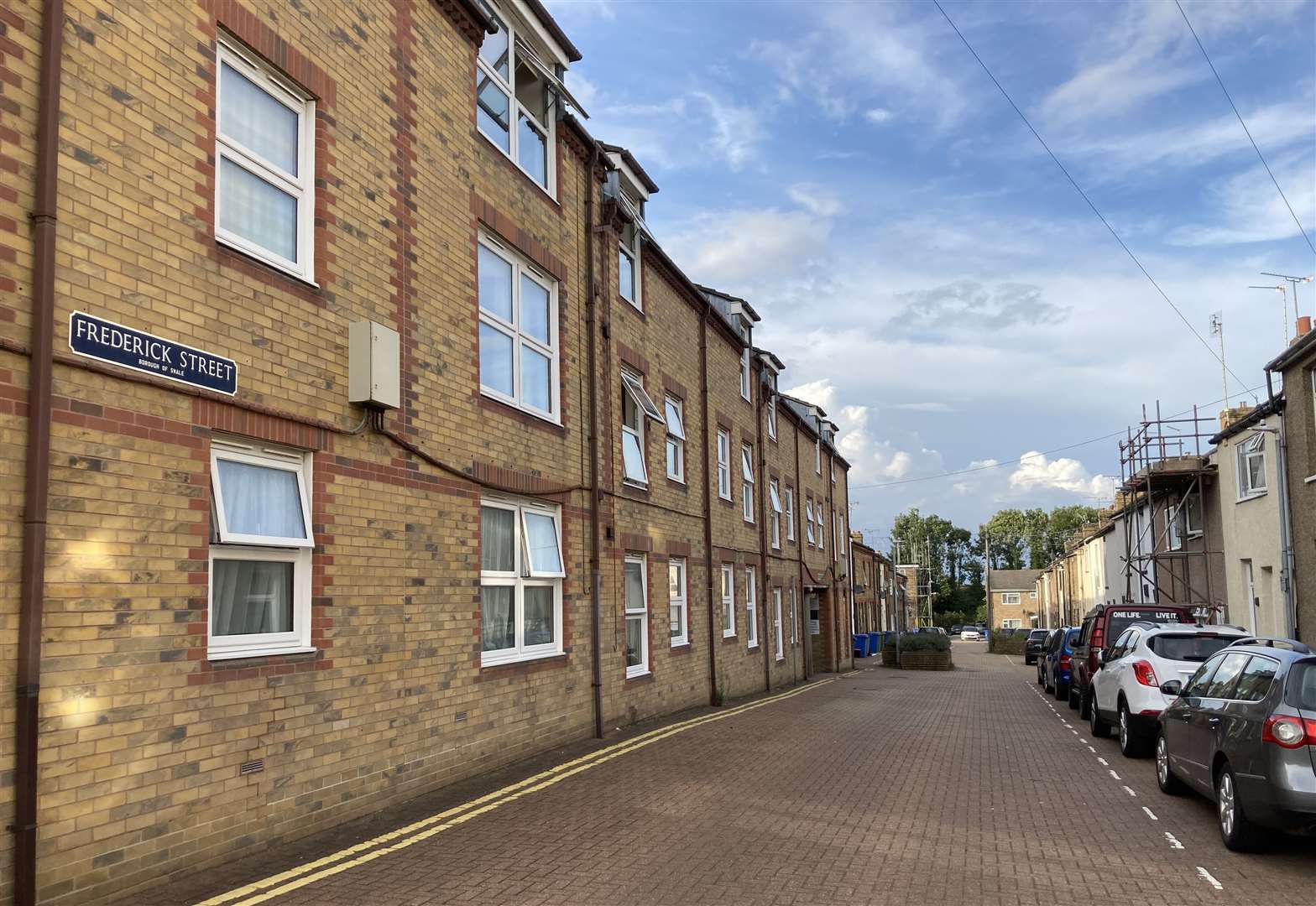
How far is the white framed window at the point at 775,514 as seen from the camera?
26.8 metres

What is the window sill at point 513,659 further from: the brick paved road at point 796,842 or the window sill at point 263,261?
the window sill at point 263,261

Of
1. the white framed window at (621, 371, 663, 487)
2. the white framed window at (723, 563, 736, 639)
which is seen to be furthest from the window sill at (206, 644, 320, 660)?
the white framed window at (723, 563, 736, 639)

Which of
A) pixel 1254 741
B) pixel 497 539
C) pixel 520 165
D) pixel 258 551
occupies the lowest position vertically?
pixel 1254 741

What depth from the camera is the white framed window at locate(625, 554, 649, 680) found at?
14.9 meters

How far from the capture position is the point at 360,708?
313 inches

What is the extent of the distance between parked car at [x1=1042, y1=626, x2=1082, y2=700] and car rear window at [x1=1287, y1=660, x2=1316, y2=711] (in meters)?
12.6

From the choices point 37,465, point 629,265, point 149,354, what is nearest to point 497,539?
point 149,354

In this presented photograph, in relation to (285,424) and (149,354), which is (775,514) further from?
(149,354)

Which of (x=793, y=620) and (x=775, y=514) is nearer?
(x=775, y=514)

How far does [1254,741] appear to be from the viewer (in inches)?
275

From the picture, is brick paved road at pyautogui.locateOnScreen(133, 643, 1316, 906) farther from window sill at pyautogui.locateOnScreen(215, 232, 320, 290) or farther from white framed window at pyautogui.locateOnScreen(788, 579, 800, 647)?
white framed window at pyautogui.locateOnScreen(788, 579, 800, 647)

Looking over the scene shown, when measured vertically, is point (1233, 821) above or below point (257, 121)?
below

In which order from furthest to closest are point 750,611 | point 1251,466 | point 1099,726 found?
point 750,611 < point 1251,466 < point 1099,726

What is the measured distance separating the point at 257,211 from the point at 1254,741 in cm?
801
